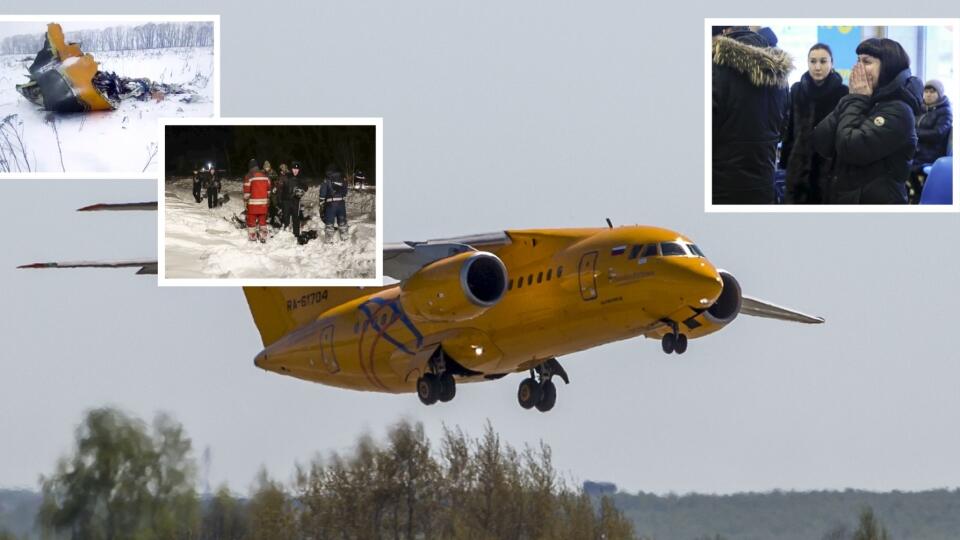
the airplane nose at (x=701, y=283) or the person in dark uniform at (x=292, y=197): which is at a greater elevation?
the person in dark uniform at (x=292, y=197)

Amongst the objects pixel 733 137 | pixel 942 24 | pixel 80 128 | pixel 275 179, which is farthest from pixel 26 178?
pixel 942 24

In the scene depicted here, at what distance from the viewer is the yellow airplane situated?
97.1 feet

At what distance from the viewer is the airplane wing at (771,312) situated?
36219mm

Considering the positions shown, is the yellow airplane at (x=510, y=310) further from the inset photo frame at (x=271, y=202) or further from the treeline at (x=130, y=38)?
the treeline at (x=130, y=38)

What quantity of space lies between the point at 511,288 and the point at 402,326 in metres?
2.14

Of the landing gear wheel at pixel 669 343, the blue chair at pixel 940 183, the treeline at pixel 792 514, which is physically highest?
the blue chair at pixel 940 183

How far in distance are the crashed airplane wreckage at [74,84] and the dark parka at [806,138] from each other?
7.53m

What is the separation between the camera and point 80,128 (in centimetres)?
2512

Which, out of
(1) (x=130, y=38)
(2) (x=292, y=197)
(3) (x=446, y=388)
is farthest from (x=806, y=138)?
(1) (x=130, y=38)

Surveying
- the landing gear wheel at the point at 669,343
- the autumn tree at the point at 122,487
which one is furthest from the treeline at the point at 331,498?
the landing gear wheel at the point at 669,343

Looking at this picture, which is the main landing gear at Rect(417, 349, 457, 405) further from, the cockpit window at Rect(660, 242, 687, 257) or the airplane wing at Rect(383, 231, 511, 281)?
the cockpit window at Rect(660, 242, 687, 257)

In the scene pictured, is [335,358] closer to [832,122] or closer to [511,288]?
[511,288]

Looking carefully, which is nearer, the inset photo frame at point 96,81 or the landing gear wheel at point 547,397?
the inset photo frame at point 96,81

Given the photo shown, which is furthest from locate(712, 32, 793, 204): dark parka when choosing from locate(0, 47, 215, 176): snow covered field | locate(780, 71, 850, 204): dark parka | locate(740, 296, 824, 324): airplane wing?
locate(740, 296, 824, 324): airplane wing
